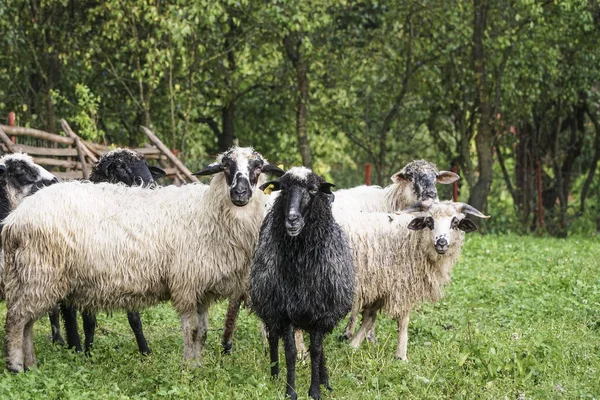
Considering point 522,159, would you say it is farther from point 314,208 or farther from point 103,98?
point 314,208

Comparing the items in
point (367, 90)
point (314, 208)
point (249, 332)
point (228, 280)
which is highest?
point (367, 90)

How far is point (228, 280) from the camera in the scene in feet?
24.4

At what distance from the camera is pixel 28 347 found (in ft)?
23.9

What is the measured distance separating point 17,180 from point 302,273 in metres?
3.02

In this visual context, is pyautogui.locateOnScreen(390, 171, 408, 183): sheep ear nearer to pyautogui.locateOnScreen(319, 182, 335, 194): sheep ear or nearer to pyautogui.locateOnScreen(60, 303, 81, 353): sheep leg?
pyautogui.locateOnScreen(319, 182, 335, 194): sheep ear

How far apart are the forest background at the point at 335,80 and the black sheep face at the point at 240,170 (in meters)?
8.39

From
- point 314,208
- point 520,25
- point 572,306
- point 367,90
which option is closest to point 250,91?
point 367,90

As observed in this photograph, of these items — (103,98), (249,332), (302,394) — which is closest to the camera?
(302,394)

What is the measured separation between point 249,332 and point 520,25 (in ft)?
36.0

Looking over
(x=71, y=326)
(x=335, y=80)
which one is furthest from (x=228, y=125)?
(x=71, y=326)

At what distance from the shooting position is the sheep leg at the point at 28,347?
7.26 metres

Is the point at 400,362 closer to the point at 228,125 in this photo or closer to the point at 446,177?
the point at 446,177

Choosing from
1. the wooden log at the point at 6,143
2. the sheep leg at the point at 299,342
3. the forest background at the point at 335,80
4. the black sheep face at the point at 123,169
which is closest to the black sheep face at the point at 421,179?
the sheep leg at the point at 299,342

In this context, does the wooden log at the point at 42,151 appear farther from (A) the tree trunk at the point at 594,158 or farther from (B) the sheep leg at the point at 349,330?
(A) the tree trunk at the point at 594,158
